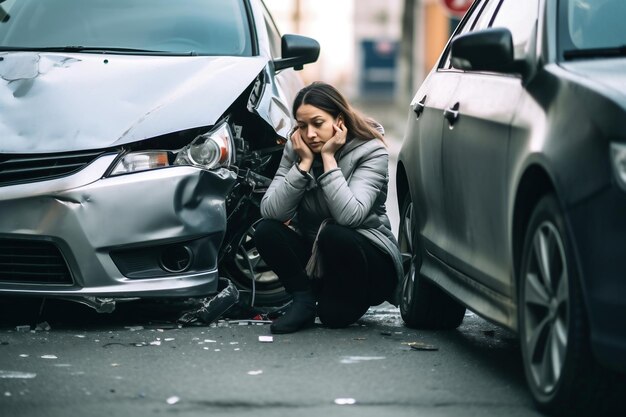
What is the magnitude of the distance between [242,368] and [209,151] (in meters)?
1.30

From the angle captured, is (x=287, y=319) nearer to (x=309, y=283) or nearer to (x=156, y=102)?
(x=309, y=283)

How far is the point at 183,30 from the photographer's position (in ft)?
23.9

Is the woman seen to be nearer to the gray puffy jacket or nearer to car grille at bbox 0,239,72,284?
the gray puffy jacket

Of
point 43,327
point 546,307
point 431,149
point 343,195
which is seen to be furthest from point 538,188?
point 43,327

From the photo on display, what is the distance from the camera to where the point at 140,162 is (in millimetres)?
6160

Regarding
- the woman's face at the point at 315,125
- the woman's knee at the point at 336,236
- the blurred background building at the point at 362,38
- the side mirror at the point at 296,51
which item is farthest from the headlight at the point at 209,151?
the blurred background building at the point at 362,38

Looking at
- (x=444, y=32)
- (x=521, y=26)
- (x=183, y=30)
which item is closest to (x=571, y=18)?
(x=521, y=26)

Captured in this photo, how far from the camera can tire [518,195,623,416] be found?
164 inches

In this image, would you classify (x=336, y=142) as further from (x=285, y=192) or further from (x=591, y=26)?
(x=591, y=26)

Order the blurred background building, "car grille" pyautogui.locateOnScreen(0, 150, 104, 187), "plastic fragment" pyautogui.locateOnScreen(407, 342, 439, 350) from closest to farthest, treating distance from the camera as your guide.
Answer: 1. "plastic fragment" pyautogui.locateOnScreen(407, 342, 439, 350)
2. "car grille" pyautogui.locateOnScreen(0, 150, 104, 187)
3. the blurred background building

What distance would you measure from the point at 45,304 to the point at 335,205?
1.74 meters

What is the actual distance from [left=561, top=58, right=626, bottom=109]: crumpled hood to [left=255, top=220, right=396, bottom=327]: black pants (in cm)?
198

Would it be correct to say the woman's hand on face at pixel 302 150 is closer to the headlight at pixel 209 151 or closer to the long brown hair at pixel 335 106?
the long brown hair at pixel 335 106

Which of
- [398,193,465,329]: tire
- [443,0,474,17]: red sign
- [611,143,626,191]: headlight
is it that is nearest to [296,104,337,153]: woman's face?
[398,193,465,329]: tire
